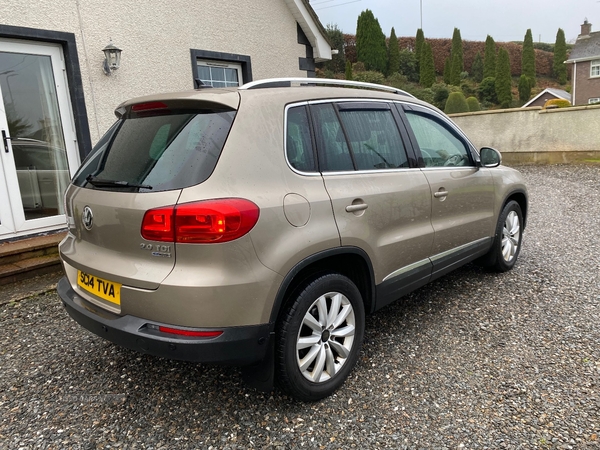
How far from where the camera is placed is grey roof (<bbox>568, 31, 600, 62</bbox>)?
31.8m

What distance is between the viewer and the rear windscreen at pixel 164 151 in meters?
2.15

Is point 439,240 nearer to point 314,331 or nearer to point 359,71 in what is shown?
point 314,331

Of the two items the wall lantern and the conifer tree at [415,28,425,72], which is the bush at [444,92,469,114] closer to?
the conifer tree at [415,28,425,72]

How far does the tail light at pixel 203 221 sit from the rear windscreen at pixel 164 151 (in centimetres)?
13

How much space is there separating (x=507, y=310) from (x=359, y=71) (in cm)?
3616

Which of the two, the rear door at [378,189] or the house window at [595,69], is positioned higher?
the house window at [595,69]

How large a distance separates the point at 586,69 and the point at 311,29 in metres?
32.8

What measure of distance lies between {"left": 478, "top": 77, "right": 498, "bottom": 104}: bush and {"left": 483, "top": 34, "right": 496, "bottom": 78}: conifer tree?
2188mm

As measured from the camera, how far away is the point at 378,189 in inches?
111

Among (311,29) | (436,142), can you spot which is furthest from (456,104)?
(436,142)

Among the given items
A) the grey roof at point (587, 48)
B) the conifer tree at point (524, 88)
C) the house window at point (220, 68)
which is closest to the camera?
the house window at point (220, 68)

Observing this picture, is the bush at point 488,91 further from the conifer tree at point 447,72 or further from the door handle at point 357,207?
the door handle at point 357,207

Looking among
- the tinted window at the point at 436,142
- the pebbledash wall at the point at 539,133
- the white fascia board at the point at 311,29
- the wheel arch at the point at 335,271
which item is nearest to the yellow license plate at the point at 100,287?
the wheel arch at the point at 335,271

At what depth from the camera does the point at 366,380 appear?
2783 mm
